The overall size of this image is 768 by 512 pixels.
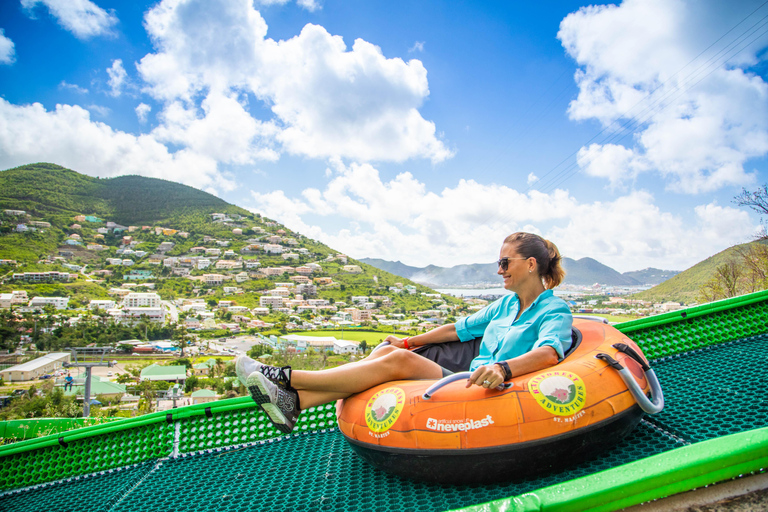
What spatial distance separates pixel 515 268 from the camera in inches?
81.2

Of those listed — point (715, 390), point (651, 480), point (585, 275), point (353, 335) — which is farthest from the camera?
point (585, 275)

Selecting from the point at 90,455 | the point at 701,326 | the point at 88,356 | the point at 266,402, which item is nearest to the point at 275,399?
the point at 266,402

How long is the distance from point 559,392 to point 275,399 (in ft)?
3.89

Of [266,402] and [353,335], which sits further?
[353,335]

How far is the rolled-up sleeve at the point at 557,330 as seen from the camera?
1.72 m

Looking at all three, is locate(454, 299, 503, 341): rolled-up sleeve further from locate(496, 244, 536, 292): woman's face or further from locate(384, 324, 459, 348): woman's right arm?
locate(496, 244, 536, 292): woman's face

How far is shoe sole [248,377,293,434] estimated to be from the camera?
66.1 inches

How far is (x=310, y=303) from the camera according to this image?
2304 inches

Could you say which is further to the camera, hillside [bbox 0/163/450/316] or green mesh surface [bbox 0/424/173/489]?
hillside [bbox 0/163/450/316]

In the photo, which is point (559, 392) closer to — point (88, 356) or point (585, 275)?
point (88, 356)

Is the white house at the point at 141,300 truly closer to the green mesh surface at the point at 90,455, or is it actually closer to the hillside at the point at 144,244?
the hillside at the point at 144,244

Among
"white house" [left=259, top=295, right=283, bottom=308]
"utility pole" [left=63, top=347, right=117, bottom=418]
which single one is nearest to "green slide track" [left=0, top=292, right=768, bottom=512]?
"utility pole" [left=63, top=347, right=117, bottom=418]

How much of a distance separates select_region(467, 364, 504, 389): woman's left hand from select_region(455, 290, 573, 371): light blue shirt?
12.9 inches

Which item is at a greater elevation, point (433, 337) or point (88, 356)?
point (433, 337)
